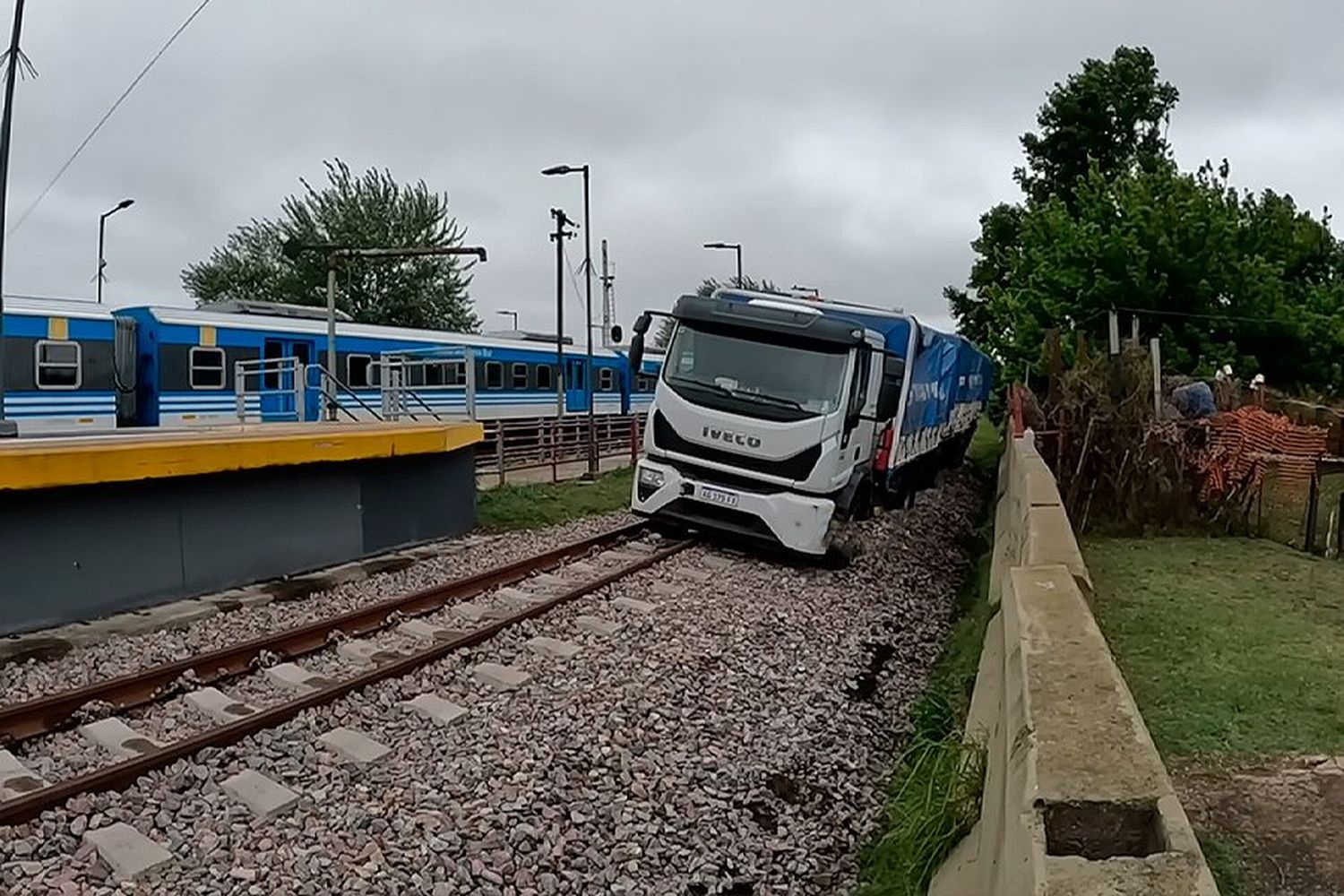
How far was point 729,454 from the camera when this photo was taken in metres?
11.2

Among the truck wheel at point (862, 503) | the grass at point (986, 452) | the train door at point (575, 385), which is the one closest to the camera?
the truck wheel at point (862, 503)

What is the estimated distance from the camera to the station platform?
805 cm

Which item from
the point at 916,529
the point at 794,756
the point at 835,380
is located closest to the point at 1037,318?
the point at 916,529

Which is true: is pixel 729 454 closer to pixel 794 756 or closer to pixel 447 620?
pixel 447 620

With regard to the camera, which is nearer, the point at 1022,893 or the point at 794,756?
the point at 1022,893

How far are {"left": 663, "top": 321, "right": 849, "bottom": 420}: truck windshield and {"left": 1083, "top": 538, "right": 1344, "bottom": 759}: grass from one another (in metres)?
3.12

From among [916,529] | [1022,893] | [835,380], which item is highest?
[835,380]

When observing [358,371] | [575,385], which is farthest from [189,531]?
[575,385]

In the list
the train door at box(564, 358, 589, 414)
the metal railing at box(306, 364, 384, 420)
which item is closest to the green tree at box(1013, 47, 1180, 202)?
the train door at box(564, 358, 589, 414)

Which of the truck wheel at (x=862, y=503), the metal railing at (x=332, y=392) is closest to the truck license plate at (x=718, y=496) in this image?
the truck wheel at (x=862, y=503)

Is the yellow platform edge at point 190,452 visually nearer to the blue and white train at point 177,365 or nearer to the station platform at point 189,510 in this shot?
the station platform at point 189,510

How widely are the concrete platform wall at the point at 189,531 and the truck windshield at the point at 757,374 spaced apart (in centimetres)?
346

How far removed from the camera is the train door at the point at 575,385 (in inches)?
1209

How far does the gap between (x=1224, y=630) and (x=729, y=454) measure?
16.6 ft
